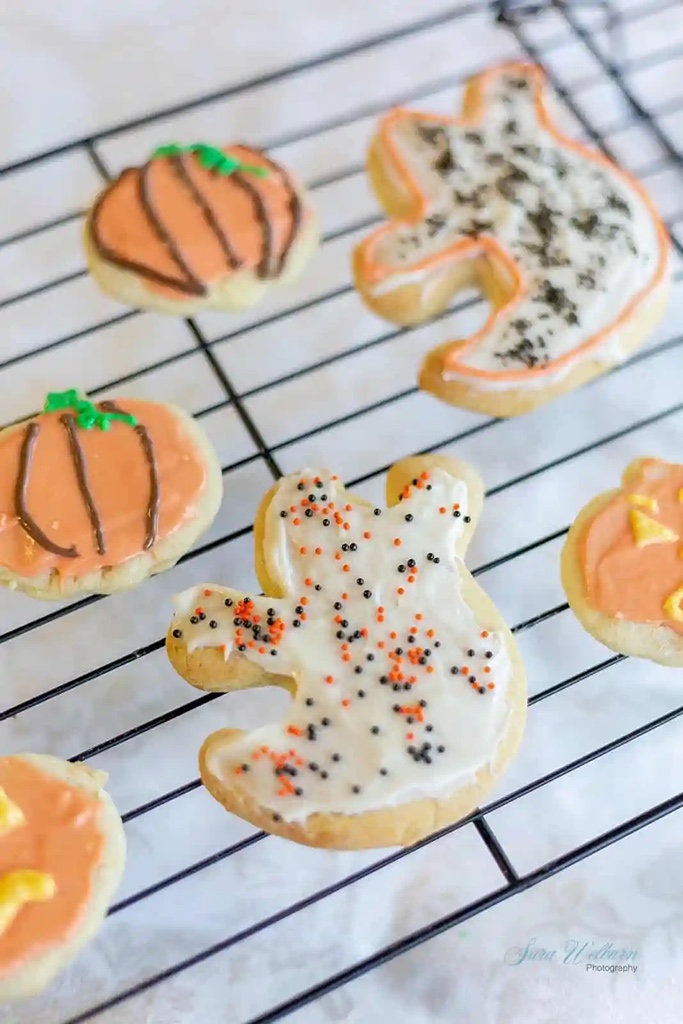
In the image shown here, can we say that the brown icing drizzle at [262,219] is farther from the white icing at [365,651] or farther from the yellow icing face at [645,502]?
the yellow icing face at [645,502]

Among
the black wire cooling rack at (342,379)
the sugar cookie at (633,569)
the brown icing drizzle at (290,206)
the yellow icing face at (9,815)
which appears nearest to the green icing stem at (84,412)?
the black wire cooling rack at (342,379)

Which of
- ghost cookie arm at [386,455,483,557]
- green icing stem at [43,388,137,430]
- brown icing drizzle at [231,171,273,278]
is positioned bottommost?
ghost cookie arm at [386,455,483,557]

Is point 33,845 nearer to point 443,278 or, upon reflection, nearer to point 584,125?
point 443,278

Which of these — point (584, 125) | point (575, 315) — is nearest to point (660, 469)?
point (575, 315)

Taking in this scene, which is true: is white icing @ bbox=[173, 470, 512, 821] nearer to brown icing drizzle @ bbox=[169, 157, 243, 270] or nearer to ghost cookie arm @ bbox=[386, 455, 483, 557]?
ghost cookie arm @ bbox=[386, 455, 483, 557]

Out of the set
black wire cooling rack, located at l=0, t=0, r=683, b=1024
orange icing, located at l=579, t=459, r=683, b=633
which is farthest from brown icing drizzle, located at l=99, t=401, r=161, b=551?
orange icing, located at l=579, t=459, r=683, b=633

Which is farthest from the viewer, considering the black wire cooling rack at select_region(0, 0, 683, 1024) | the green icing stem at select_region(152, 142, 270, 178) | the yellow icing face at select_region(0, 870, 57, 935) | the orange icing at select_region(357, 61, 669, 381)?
the green icing stem at select_region(152, 142, 270, 178)

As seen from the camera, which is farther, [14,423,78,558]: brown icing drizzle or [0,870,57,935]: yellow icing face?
[14,423,78,558]: brown icing drizzle
